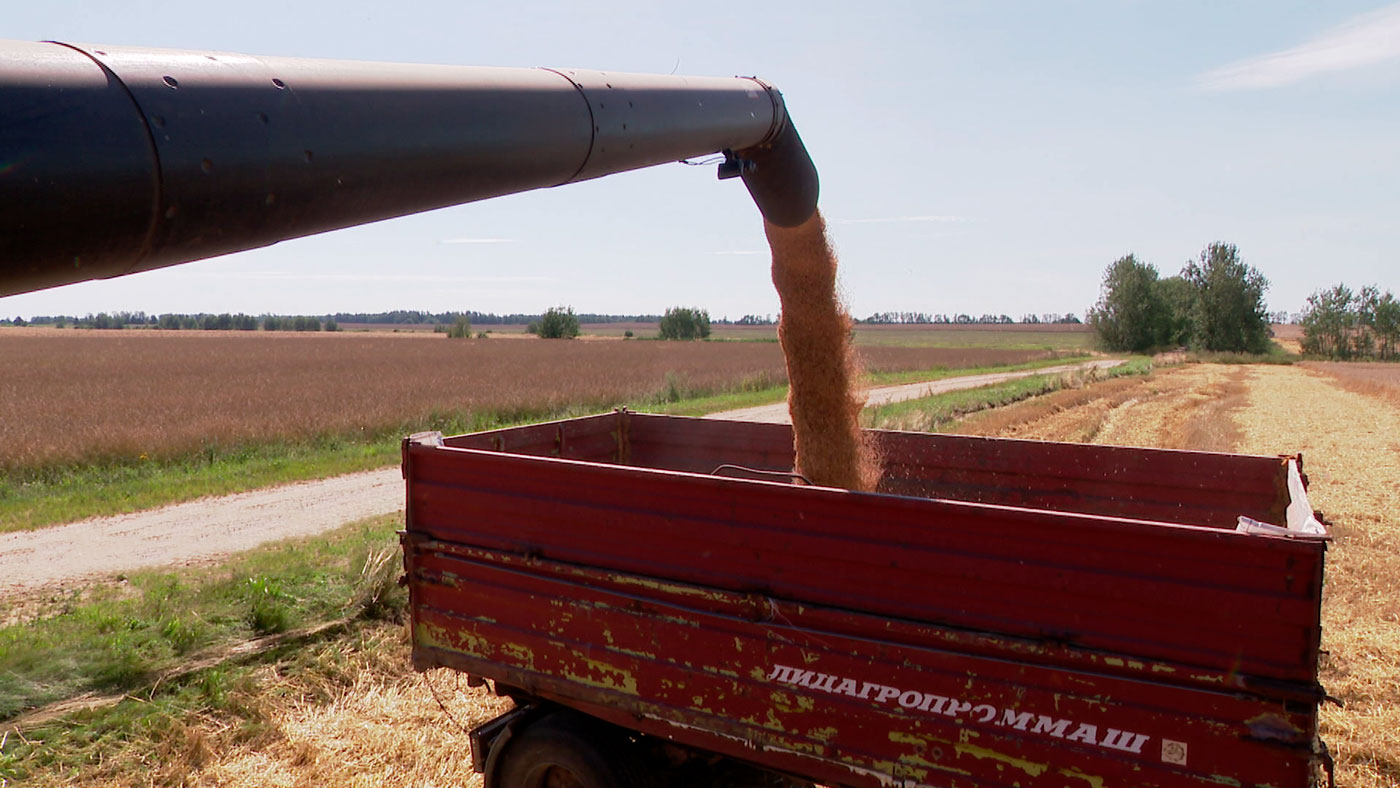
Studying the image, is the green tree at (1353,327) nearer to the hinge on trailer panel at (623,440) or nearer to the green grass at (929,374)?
the green grass at (929,374)

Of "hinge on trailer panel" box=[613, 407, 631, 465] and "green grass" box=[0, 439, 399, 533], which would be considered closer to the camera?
"hinge on trailer panel" box=[613, 407, 631, 465]

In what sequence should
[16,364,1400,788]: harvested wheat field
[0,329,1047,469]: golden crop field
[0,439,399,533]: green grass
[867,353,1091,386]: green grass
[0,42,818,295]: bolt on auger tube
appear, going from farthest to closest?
1. [867,353,1091,386]: green grass
2. [0,329,1047,469]: golden crop field
3. [0,439,399,533]: green grass
4. [16,364,1400,788]: harvested wheat field
5. [0,42,818,295]: bolt on auger tube

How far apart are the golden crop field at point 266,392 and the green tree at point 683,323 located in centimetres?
4419

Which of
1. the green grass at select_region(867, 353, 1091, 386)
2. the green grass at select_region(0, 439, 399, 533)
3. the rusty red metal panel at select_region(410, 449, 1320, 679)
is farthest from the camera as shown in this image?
the green grass at select_region(867, 353, 1091, 386)

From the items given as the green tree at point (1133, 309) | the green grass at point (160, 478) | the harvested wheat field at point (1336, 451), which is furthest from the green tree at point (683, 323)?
the green grass at point (160, 478)

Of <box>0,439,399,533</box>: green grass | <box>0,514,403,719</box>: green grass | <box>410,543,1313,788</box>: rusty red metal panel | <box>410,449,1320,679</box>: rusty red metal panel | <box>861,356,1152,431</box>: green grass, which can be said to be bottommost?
<box>0,439,399,533</box>: green grass

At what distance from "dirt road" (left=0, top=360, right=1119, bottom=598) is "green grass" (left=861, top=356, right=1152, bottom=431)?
642cm

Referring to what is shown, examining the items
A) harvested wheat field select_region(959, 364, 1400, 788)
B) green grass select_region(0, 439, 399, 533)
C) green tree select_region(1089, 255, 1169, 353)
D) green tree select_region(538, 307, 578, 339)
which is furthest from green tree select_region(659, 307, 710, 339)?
green grass select_region(0, 439, 399, 533)

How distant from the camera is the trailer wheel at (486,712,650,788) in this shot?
142 inches

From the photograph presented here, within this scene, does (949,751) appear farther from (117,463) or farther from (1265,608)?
(117,463)

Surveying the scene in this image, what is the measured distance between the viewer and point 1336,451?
1639 cm

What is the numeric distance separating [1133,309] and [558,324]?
47.0 metres

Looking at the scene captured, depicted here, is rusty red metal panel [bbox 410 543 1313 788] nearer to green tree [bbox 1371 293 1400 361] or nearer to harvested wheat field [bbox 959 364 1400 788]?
harvested wheat field [bbox 959 364 1400 788]

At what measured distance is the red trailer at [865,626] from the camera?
2627 millimetres
